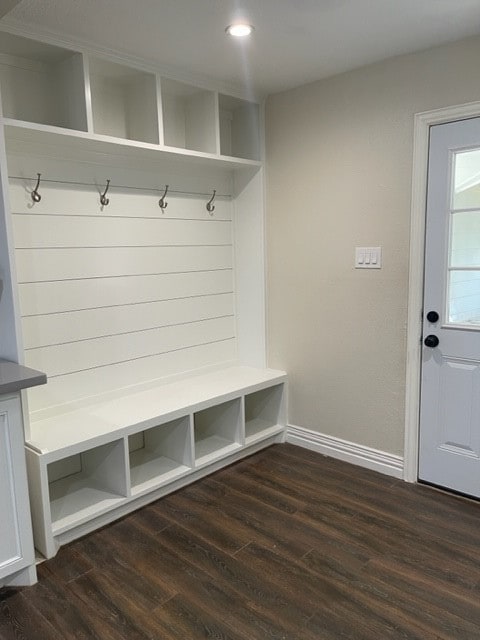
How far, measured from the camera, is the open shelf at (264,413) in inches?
135

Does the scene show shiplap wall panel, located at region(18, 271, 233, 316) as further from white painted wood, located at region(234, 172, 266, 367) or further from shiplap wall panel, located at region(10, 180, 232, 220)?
shiplap wall panel, located at region(10, 180, 232, 220)

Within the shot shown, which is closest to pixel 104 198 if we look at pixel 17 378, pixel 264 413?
pixel 17 378

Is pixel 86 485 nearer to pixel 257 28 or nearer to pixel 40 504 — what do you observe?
pixel 40 504

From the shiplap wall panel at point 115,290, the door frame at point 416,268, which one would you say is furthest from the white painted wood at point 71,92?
the door frame at point 416,268

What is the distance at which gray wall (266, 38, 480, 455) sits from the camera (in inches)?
107

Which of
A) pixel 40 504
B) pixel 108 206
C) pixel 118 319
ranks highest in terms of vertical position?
pixel 108 206

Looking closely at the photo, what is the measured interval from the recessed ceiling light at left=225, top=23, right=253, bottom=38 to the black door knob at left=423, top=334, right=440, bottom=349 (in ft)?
5.88

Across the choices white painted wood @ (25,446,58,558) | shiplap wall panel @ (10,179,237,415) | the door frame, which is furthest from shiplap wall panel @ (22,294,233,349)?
the door frame

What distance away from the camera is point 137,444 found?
3.13 metres

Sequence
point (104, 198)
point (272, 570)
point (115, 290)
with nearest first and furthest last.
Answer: point (272, 570) → point (104, 198) → point (115, 290)

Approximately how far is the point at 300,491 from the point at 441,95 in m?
2.27

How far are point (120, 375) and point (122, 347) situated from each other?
17 centimetres

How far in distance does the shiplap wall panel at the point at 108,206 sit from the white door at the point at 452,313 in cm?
147

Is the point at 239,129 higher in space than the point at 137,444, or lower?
higher
